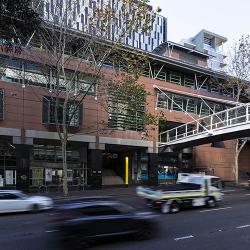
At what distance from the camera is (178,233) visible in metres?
15.0

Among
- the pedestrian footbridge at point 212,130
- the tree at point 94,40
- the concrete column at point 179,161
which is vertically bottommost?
the concrete column at point 179,161

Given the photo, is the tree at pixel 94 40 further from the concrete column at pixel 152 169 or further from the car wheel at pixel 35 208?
the concrete column at pixel 152 169

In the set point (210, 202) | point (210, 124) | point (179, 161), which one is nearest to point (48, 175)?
point (210, 124)

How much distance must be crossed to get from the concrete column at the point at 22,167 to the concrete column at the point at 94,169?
21.4 feet

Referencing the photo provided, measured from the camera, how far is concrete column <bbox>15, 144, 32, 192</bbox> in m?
36.3

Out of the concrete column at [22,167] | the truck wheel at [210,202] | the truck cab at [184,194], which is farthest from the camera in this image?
the concrete column at [22,167]

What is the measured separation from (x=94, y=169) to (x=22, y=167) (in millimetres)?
7353

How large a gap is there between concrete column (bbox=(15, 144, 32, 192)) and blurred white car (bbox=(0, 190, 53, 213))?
13512mm

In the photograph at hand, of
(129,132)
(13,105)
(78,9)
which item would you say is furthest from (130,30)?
(129,132)

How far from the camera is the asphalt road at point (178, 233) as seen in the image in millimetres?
12812

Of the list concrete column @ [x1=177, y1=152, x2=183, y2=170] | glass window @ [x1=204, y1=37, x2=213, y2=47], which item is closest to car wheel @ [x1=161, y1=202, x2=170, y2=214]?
concrete column @ [x1=177, y1=152, x2=183, y2=170]

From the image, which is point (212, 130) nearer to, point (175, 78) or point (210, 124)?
point (210, 124)

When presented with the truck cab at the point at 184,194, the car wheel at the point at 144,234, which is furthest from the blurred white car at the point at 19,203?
the car wheel at the point at 144,234

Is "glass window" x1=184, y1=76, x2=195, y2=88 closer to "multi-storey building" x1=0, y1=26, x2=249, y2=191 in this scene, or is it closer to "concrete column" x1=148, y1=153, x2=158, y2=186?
"multi-storey building" x1=0, y1=26, x2=249, y2=191
